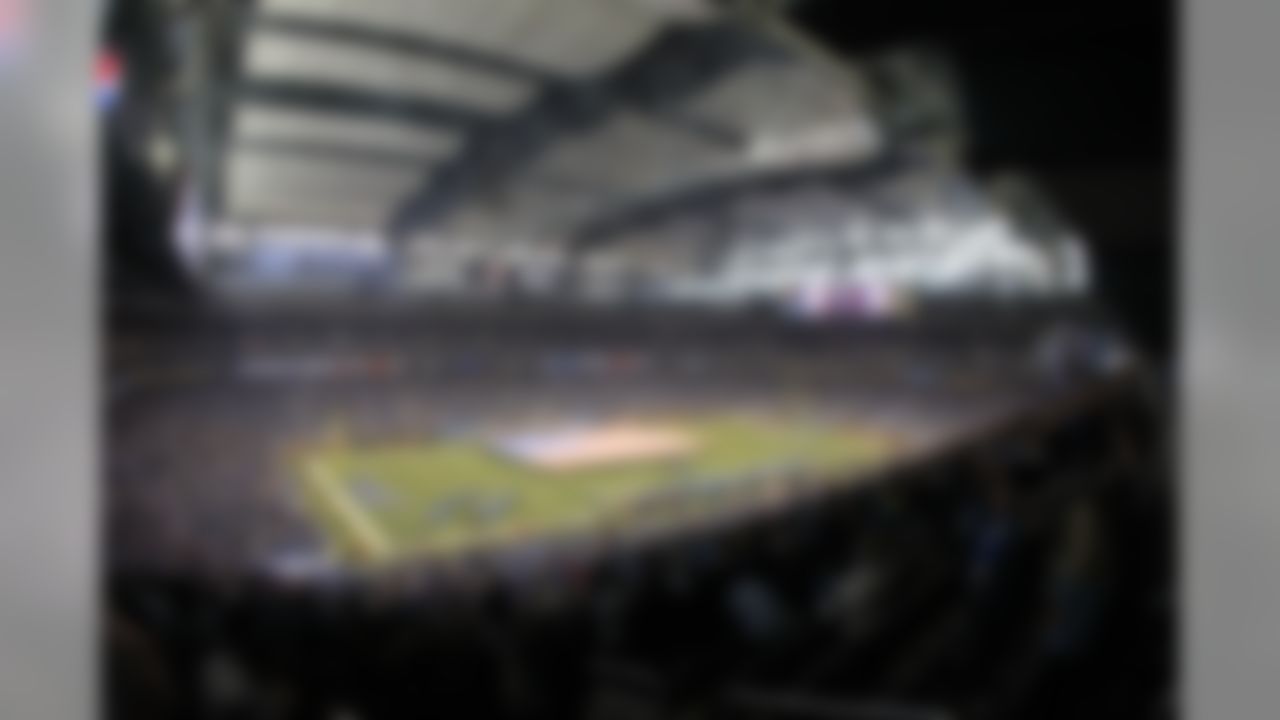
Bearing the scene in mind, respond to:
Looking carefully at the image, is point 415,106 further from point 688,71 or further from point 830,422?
point 830,422

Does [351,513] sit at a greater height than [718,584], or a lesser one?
greater

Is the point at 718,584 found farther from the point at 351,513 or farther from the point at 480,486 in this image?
the point at 351,513

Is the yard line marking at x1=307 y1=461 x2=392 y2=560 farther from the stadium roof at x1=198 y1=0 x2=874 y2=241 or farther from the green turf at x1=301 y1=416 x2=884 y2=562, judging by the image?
the stadium roof at x1=198 y1=0 x2=874 y2=241

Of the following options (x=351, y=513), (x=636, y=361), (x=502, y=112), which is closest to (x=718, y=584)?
(x=636, y=361)

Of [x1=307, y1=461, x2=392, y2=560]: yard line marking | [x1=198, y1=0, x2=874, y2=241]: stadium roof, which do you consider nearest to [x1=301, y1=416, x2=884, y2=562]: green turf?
[x1=307, y1=461, x2=392, y2=560]: yard line marking

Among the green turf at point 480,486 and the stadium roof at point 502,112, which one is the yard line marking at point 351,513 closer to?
the green turf at point 480,486

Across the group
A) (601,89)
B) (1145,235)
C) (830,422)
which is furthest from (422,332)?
(1145,235)

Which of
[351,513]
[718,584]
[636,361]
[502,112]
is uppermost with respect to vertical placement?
[502,112]

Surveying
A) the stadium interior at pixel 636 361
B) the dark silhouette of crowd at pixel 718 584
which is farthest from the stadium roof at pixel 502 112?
the dark silhouette of crowd at pixel 718 584
